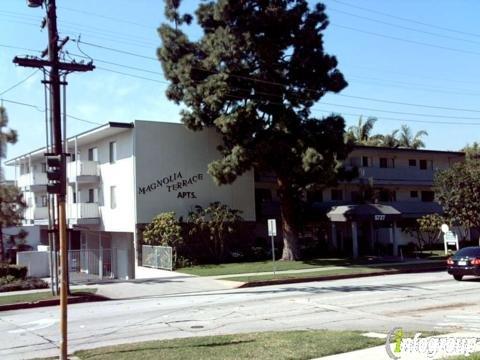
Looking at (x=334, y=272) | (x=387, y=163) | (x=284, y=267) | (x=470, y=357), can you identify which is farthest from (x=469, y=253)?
(x=387, y=163)

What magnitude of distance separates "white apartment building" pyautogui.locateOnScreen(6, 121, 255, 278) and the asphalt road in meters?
14.9

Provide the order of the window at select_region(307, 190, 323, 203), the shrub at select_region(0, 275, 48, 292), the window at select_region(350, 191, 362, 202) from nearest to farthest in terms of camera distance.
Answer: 1. the shrub at select_region(0, 275, 48, 292)
2. the window at select_region(307, 190, 323, 203)
3. the window at select_region(350, 191, 362, 202)

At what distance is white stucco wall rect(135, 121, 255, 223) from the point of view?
3438cm

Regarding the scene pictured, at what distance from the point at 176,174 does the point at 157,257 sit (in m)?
6.15

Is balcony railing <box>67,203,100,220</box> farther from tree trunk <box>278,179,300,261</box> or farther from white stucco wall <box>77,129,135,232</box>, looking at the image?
tree trunk <box>278,179,300,261</box>

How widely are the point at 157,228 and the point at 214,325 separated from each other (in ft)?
66.0

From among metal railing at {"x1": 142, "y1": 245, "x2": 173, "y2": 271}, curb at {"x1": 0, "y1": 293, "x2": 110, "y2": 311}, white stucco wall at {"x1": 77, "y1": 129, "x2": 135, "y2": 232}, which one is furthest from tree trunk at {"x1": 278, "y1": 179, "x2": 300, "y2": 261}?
curb at {"x1": 0, "y1": 293, "x2": 110, "y2": 311}

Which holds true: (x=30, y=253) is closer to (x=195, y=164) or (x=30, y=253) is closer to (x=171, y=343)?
(x=195, y=164)

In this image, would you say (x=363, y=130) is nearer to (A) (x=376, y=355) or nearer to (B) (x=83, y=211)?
(B) (x=83, y=211)

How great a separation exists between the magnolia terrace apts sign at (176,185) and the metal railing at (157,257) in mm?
3645

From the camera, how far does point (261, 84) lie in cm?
3152

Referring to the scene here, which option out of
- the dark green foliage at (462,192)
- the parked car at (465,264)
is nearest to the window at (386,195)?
the dark green foliage at (462,192)

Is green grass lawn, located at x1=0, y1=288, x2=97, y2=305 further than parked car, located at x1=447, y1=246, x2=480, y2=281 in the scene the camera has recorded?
No
